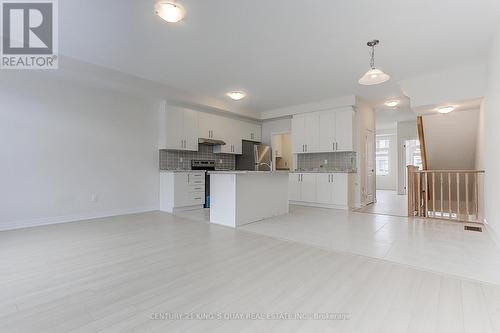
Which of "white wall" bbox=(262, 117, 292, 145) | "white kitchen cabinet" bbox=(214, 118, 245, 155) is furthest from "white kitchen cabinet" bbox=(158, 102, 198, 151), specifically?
"white wall" bbox=(262, 117, 292, 145)

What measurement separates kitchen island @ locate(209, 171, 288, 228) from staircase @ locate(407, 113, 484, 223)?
106 inches

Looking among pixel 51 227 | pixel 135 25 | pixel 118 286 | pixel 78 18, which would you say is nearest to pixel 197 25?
pixel 135 25

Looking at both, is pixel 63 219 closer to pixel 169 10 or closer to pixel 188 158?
pixel 188 158

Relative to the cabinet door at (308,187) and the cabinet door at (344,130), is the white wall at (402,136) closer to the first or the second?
the cabinet door at (344,130)

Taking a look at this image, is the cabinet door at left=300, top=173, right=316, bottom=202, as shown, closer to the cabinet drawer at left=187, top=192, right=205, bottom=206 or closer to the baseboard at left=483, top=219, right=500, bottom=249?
the cabinet drawer at left=187, top=192, right=205, bottom=206

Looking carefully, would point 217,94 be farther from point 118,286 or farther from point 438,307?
point 438,307

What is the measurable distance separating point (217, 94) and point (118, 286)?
180 inches

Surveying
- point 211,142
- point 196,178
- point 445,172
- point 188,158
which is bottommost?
point 196,178

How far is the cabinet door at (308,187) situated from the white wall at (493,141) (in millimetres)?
3095

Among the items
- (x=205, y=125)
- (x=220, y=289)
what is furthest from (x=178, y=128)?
(x=220, y=289)

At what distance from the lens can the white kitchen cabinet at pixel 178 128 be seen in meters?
5.46

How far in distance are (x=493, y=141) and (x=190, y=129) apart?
17.7 ft

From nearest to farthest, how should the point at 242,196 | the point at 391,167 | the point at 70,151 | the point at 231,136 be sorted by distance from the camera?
the point at 242,196 < the point at 70,151 < the point at 231,136 < the point at 391,167

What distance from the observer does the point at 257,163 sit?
7.02m
